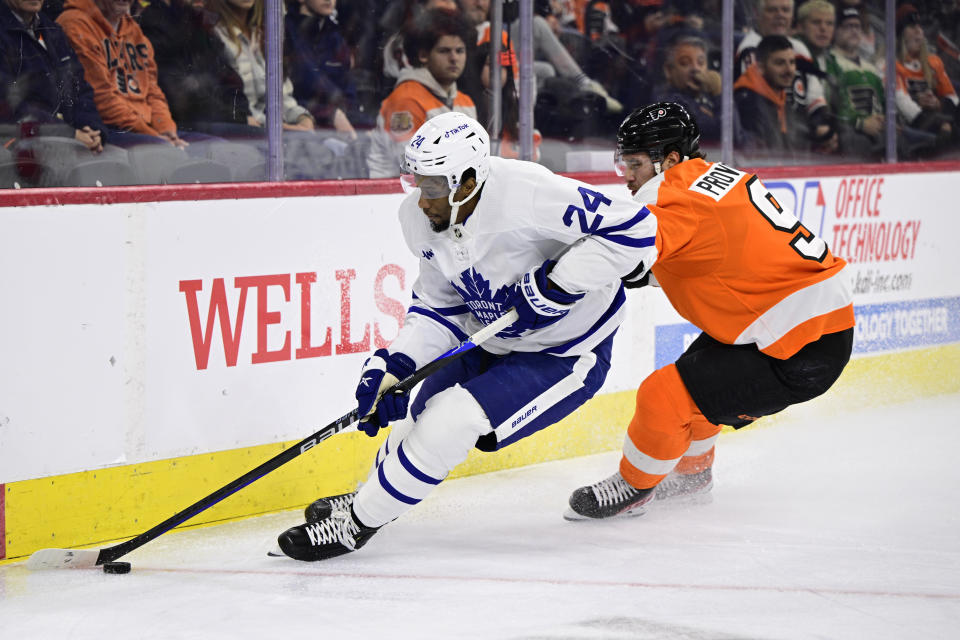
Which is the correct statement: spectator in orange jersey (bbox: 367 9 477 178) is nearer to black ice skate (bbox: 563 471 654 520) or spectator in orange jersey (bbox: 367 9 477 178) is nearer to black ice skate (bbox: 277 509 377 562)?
black ice skate (bbox: 563 471 654 520)

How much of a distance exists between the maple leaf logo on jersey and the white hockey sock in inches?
8.7

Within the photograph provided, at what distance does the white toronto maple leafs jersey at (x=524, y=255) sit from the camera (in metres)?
2.72

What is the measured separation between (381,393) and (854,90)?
3.27m

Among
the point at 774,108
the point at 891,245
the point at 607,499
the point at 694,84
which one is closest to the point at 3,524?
the point at 607,499

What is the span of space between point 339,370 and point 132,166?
780mm

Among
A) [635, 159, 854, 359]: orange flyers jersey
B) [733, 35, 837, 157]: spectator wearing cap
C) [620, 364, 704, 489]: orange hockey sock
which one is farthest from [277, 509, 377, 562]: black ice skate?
[733, 35, 837, 157]: spectator wearing cap

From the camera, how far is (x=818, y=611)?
252cm

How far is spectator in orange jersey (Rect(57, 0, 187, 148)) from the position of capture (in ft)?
10.2

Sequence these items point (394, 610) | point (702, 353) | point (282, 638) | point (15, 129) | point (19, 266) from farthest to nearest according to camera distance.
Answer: point (702, 353) < point (15, 129) < point (19, 266) < point (394, 610) < point (282, 638)

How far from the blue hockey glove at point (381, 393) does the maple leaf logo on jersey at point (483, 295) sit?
21 cm

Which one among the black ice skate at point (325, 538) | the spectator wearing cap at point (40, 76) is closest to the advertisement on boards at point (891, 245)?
the black ice skate at point (325, 538)

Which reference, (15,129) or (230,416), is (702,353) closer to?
(230,416)

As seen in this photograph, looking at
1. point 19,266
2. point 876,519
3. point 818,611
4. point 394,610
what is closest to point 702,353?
point 876,519

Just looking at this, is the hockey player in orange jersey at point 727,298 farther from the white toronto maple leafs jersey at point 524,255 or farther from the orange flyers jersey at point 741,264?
the white toronto maple leafs jersey at point 524,255
